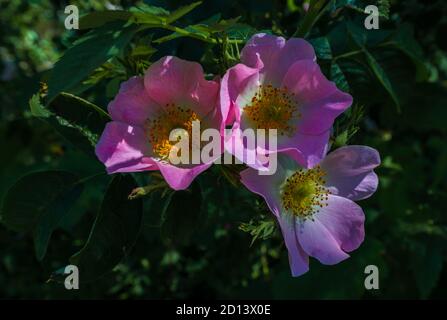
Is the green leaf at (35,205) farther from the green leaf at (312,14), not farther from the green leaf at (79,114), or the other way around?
the green leaf at (312,14)

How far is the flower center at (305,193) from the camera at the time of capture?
0.88m

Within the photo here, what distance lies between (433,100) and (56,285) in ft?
Result: 3.18

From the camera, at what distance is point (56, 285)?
54.9 inches

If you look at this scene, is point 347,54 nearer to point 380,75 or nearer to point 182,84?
point 380,75

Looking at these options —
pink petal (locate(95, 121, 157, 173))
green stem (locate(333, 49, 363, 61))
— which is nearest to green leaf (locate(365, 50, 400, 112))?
green stem (locate(333, 49, 363, 61))

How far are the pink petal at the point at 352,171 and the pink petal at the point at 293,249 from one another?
0.09 m

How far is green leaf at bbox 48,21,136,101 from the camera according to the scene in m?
0.77

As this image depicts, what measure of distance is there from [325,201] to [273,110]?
0.15 m

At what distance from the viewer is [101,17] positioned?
81cm

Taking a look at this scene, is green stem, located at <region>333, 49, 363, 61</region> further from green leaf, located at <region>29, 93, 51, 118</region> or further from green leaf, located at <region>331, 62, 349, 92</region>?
green leaf, located at <region>29, 93, 51, 118</region>

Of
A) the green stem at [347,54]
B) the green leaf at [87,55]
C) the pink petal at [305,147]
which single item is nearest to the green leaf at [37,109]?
the green leaf at [87,55]

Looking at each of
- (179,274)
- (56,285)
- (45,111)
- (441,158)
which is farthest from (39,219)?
(441,158)

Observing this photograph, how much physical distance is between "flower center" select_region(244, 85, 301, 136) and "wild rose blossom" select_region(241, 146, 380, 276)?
0.14ft
